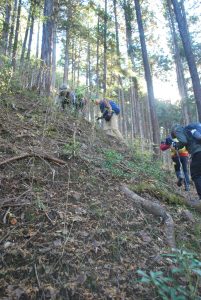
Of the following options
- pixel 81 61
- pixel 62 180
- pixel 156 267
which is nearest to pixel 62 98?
pixel 62 180

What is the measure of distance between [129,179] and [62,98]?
3.78m

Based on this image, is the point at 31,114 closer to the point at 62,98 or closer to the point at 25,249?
the point at 62,98

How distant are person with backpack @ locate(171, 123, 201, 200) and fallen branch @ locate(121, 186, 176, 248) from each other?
104 centimetres

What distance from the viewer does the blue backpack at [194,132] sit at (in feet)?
17.0

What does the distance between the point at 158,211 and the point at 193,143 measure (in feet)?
5.39

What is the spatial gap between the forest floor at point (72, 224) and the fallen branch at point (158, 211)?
81 mm

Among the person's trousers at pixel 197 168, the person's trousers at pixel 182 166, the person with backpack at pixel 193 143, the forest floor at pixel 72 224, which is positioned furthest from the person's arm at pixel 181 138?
the person's trousers at pixel 182 166

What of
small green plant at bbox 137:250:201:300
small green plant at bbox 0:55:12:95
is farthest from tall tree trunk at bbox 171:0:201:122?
small green plant at bbox 137:250:201:300

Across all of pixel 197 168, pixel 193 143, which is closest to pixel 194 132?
pixel 193 143

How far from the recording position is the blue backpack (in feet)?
17.0

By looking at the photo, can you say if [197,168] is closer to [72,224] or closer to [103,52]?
[72,224]

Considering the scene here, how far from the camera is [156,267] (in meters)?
3.21

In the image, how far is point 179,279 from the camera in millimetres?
3053

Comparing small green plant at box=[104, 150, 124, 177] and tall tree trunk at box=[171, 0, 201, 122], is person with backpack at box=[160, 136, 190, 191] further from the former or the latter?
small green plant at box=[104, 150, 124, 177]
